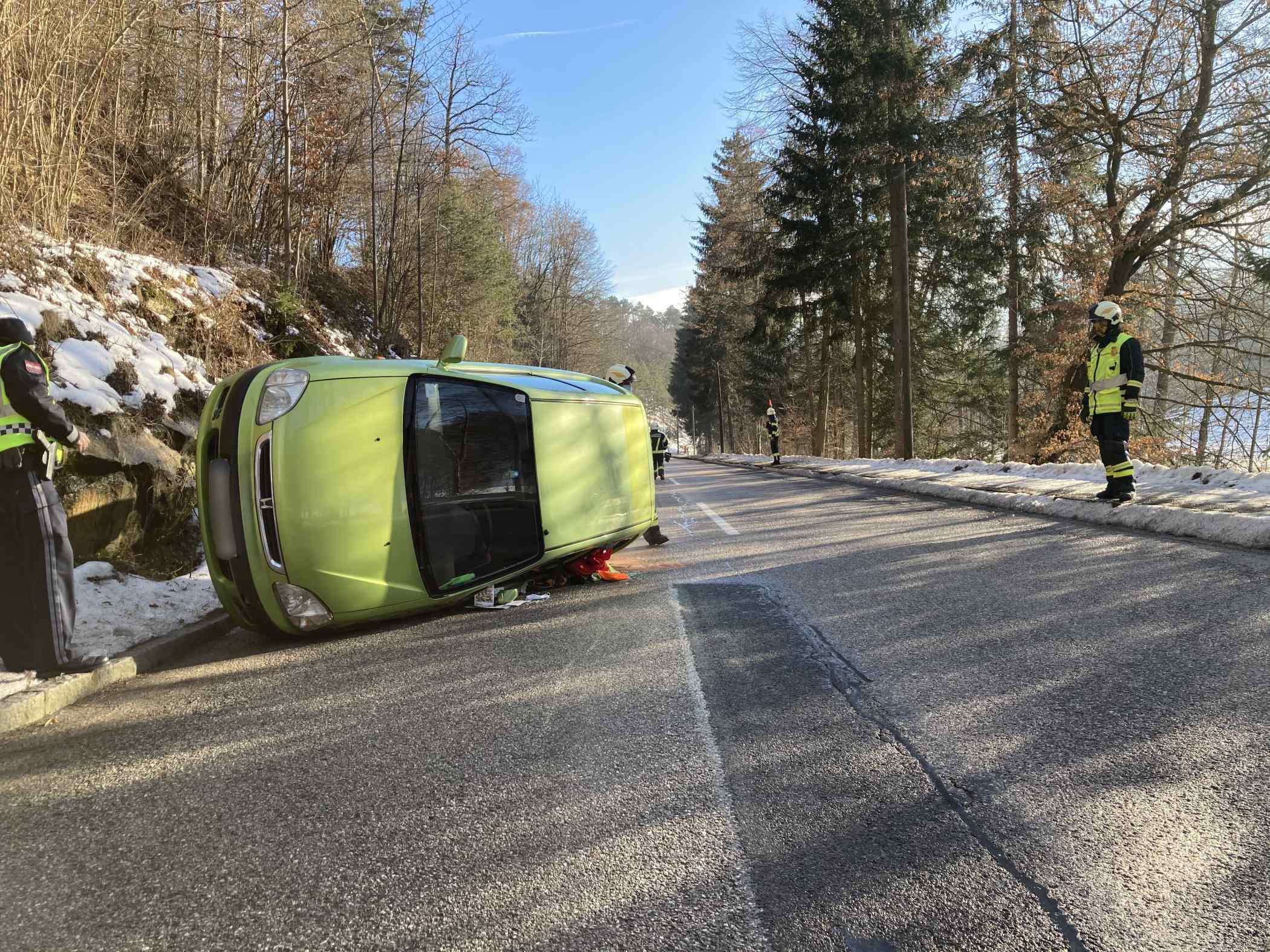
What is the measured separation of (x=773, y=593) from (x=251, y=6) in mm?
13716

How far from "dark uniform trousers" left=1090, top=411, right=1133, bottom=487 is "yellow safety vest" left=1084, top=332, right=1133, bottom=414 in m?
0.08

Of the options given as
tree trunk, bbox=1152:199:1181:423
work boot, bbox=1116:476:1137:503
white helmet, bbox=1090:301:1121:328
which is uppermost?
tree trunk, bbox=1152:199:1181:423

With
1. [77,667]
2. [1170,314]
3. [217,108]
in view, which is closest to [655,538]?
[77,667]

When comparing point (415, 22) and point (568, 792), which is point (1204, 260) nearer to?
point (568, 792)

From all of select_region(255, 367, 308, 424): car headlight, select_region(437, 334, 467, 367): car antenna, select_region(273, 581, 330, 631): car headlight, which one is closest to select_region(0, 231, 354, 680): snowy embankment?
select_region(273, 581, 330, 631): car headlight

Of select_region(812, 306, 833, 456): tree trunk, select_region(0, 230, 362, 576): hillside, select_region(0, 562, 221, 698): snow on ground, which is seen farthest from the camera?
select_region(812, 306, 833, 456): tree trunk

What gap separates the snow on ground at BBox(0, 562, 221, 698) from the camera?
448cm

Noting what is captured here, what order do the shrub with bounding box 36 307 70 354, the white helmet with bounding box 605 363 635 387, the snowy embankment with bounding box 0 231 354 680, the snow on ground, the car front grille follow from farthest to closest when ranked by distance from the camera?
the white helmet with bounding box 605 363 635 387 → the shrub with bounding box 36 307 70 354 → the snowy embankment with bounding box 0 231 354 680 → the snow on ground → the car front grille

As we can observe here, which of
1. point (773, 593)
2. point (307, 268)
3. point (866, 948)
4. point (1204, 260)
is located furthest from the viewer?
point (307, 268)

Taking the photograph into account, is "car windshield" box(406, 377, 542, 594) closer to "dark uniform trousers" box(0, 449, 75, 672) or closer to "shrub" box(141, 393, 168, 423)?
"dark uniform trousers" box(0, 449, 75, 672)

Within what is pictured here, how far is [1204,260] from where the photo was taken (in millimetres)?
14406

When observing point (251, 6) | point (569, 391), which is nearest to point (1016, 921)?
point (569, 391)

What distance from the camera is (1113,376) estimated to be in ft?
26.1

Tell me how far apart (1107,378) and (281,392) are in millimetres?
8132
